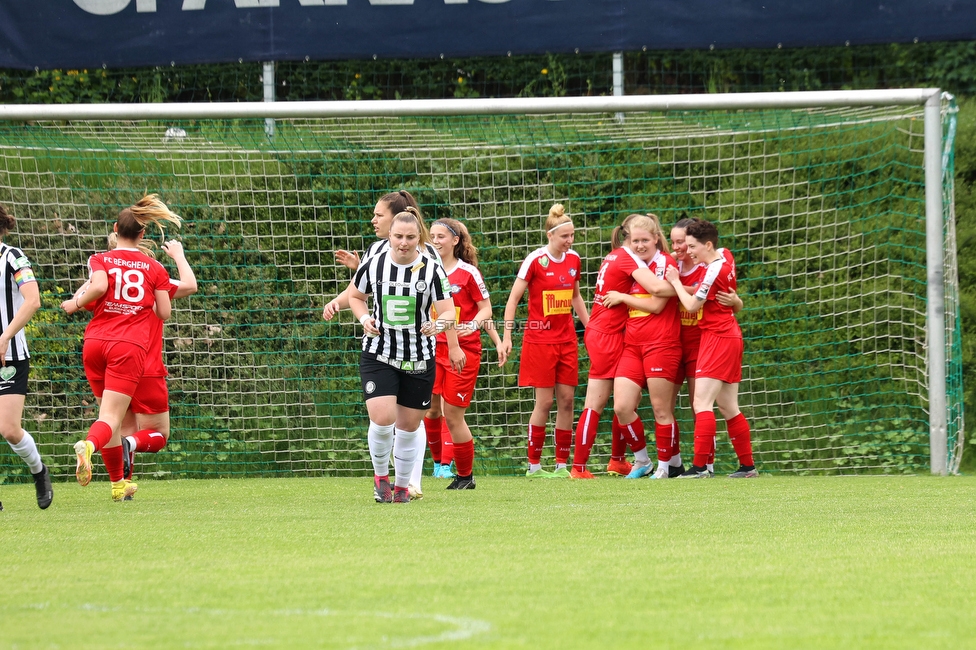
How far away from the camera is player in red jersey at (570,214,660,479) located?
9.25 metres

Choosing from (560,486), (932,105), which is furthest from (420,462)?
(932,105)

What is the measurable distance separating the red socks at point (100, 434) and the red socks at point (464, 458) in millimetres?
2279

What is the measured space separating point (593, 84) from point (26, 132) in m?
5.85

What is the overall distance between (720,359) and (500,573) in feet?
16.5

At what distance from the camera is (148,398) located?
7.89 metres

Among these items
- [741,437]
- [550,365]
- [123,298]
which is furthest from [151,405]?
[741,437]

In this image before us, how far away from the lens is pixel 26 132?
420 inches

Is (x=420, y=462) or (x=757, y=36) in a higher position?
(x=757, y=36)

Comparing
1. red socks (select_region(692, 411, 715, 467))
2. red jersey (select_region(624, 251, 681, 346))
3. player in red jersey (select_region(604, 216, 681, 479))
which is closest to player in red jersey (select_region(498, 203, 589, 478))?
player in red jersey (select_region(604, 216, 681, 479))

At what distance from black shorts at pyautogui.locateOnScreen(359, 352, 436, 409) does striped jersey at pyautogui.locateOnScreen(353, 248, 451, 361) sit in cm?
7

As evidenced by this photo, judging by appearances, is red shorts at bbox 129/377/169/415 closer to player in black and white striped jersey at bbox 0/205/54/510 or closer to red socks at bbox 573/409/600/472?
player in black and white striped jersey at bbox 0/205/54/510

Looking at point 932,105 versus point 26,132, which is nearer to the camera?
point 932,105

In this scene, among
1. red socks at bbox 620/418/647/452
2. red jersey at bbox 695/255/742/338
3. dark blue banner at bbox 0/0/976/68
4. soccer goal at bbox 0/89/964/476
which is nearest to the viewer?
red jersey at bbox 695/255/742/338

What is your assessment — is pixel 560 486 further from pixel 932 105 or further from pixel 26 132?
pixel 26 132
